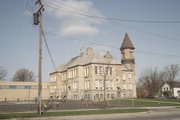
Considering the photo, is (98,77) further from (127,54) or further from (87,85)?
(127,54)

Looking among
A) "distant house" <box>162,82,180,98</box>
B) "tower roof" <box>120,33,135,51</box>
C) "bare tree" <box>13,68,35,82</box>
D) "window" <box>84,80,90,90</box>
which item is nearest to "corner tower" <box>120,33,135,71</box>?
"tower roof" <box>120,33,135,51</box>

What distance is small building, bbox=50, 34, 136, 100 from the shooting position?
196 ft

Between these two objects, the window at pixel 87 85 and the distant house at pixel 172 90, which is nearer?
the window at pixel 87 85

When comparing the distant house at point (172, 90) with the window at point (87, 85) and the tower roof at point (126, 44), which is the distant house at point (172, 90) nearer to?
the tower roof at point (126, 44)

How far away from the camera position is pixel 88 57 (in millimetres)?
65062

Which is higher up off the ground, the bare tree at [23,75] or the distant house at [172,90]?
the bare tree at [23,75]

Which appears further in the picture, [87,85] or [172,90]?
[172,90]

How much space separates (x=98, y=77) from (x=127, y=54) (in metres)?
22.2

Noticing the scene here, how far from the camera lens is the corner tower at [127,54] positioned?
76.8 meters

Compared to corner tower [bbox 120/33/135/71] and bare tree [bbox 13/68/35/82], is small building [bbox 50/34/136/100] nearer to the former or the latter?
corner tower [bbox 120/33/135/71]

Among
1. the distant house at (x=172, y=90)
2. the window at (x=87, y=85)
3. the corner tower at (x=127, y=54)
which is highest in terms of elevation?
the corner tower at (x=127, y=54)

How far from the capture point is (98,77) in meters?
60.0

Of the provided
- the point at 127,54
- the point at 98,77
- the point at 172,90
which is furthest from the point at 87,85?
the point at 172,90

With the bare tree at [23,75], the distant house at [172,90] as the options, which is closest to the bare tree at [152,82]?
the distant house at [172,90]
